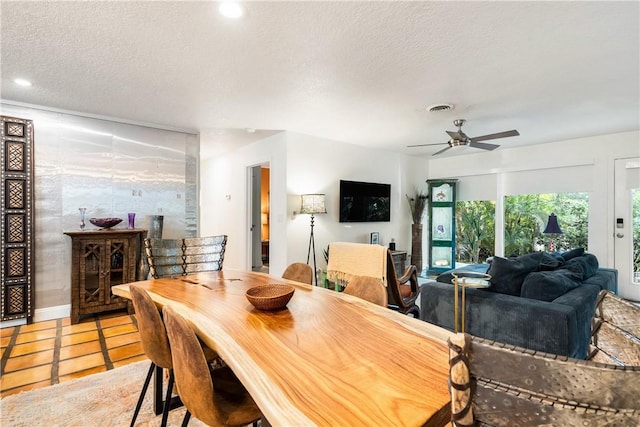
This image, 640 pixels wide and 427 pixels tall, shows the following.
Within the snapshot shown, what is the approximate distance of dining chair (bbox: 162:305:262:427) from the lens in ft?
3.26

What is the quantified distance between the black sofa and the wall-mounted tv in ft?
8.18

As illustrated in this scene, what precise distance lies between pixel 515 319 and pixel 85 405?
2.98 m

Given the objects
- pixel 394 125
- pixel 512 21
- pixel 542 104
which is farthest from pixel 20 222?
pixel 542 104

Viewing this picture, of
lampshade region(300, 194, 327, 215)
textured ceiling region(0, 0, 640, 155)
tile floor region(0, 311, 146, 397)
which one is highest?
textured ceiling region(0, 0, 640, 155)

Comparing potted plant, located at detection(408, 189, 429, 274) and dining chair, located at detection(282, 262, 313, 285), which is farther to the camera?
potted plant, located at detection(408, 189, 429, 274)

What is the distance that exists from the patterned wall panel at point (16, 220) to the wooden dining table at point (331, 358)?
2922mm

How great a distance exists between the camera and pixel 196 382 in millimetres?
1021

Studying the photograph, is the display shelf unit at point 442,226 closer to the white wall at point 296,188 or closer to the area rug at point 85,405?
the white wall at point 296,188

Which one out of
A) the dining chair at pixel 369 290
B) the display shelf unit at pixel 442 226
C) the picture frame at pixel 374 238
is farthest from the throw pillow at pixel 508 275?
the display shelf unit at pixel 442 226

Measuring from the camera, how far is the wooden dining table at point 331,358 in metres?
0.71

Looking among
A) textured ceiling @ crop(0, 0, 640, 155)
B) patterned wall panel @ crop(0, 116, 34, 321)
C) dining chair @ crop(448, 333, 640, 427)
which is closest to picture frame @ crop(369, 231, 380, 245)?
textured ceiling @ crop(0, 0, 640, 155)

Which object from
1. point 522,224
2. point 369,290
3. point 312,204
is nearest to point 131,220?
point 312,204

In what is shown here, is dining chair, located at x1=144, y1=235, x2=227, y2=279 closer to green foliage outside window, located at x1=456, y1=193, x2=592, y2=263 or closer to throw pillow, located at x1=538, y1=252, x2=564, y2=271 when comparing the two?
throw pillow, located at x1=538, y1=252, x2=564, y2=271

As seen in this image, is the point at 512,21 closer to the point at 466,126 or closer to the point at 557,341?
the point at 557,341
